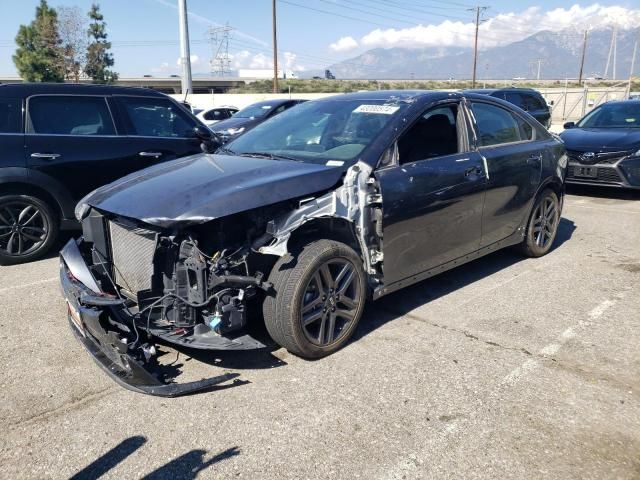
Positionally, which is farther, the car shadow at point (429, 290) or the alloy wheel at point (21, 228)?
the alloy wheel at point (21, 228)

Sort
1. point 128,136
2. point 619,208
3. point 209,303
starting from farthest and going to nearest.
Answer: point 619,208 → point 128,136 → point 209,303

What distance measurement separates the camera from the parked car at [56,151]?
5.51 metres

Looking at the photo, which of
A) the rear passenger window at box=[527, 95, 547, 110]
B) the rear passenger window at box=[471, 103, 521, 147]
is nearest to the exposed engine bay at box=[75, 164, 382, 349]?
the rear passenger window at box=[471, 103, 521, 147]

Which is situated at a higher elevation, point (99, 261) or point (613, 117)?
point (613, 117)

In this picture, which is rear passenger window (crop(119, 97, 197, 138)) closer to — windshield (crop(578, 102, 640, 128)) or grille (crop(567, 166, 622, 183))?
grille (crop(567, 166, 622, 183))

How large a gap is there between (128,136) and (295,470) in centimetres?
468

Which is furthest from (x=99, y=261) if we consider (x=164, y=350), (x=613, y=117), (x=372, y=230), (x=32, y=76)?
(x=32, y=76)

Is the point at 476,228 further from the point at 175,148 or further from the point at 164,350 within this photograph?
the point at 175,148

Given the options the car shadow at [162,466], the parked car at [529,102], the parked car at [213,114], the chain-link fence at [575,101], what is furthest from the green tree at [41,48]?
the car shadow at [162,466]

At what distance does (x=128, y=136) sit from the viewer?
6105 millimetres

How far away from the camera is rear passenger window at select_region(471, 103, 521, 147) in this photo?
4.73 meters

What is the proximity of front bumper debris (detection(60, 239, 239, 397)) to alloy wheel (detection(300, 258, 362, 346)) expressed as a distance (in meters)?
0.58

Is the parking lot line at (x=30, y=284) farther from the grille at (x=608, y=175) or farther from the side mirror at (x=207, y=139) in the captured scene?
the grille at (x=608, y=175)

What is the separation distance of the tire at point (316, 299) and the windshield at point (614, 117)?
8.10 metres
